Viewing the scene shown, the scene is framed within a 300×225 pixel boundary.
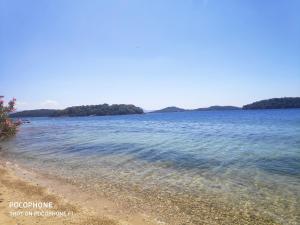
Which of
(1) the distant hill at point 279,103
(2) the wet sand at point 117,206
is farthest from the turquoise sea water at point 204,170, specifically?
(1) the distant hill at point 279,103

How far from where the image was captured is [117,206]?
9.98 m

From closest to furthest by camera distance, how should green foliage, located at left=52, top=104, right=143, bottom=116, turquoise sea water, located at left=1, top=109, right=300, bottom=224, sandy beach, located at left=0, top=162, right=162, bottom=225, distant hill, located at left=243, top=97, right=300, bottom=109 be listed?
1. sandy beach, located at left=0, top=162, right=162, bottom=225
2. turquoise sea water, located at left=1, top=109, right=300, bottom=224
3. distant hill, located at left=243, top=97, right=300, bottom=109
4. green foliage, located at left=52, top=104, right=143, bottom=116

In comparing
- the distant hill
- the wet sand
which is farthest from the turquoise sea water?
the distant hill

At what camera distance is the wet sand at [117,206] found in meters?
8.54

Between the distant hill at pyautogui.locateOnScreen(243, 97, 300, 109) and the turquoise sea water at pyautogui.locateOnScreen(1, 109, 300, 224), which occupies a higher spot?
the distant hill at pyautogui.locateOnScreen(243, 97, 300, 109)

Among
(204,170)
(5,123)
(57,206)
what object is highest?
(5,123)

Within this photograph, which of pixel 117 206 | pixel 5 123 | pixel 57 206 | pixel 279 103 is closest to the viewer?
pixel 57 206

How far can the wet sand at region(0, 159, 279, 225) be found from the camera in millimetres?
8539

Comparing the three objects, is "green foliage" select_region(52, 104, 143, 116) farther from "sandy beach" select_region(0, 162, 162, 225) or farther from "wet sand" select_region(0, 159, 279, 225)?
"wet sand" select_region(0, 159, 279, 225)

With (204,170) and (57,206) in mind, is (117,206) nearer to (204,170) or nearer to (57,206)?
(57,206)

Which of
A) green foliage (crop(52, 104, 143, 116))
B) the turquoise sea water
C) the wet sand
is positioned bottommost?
the wet sand

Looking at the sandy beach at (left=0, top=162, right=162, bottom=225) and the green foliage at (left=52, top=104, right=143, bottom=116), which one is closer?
the sandy beach at (left=0, top=162, right=162, bottom=225)

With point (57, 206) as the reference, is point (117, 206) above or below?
below

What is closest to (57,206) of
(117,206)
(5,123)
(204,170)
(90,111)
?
(117,206)
